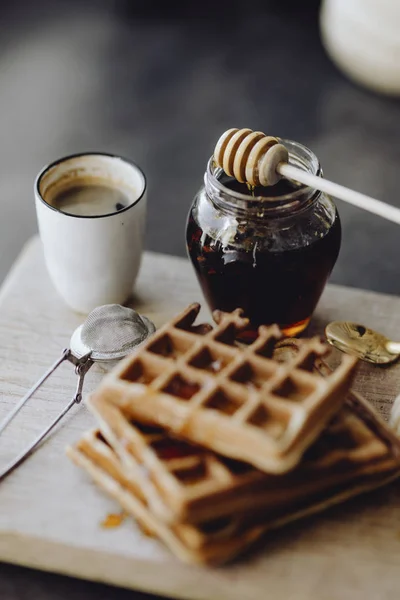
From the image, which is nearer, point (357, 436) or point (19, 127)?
point (357, 436)

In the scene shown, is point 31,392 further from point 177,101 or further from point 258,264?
point 177,101

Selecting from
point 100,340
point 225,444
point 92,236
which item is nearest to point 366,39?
point 92,236

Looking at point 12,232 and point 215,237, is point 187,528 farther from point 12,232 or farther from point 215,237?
point 12,232

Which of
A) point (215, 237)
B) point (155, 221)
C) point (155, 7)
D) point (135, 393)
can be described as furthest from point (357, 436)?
point (155, 7)

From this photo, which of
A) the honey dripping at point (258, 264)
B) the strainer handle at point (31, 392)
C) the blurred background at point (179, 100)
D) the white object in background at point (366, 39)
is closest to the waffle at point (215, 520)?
the strainer handle at point (31, 392)

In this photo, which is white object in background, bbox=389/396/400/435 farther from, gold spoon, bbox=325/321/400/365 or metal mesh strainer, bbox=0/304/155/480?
metal mesh strainer, bbox=0/304/155/480

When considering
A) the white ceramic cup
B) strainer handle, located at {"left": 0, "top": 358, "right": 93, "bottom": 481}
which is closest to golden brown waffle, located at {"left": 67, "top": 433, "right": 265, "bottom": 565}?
strainer handle, located at {"left": 0, "top": 358, "right": 93, "bottom": 481}
